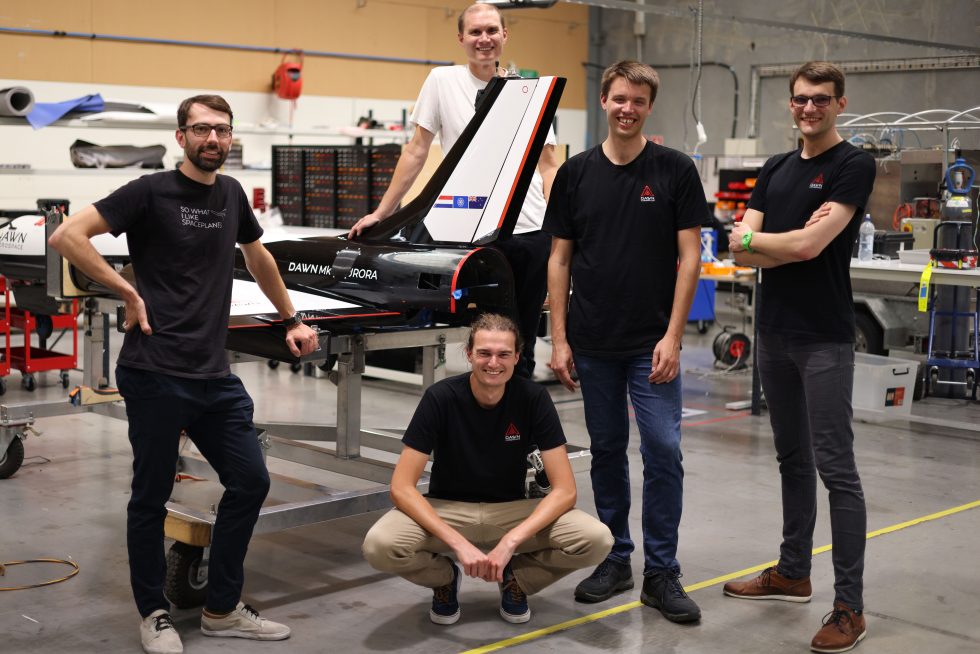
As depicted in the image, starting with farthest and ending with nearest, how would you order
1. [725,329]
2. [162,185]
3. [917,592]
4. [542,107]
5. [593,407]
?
[725,329]
[542,107]
[917,592]
[593,407]
[162,185]

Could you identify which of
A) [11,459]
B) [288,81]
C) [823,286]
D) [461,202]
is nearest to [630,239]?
[823,286]

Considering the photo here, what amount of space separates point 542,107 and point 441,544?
75.9 inches

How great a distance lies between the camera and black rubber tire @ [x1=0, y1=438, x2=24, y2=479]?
5953 mm

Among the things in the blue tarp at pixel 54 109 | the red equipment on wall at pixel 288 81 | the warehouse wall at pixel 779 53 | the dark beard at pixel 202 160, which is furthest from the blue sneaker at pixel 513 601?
the red equipment on wall at pixel 288 81

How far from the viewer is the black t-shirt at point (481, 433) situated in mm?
3848

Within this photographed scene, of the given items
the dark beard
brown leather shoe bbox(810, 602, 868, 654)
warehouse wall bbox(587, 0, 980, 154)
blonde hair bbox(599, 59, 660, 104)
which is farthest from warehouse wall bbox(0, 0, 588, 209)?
brown leather shoe bbox(810, 602, 868, 654)

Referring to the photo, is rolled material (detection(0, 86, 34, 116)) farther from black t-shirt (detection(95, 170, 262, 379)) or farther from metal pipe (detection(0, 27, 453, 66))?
metal pipe (detection(0, 27, 453, 66))

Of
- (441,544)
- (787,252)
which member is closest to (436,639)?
(441,544)

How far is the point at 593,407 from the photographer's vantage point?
4082mm

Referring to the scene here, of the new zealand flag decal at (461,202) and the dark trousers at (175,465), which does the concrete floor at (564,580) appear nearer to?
the dark trousers at (175,465)

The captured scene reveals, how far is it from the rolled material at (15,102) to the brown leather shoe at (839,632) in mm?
6699

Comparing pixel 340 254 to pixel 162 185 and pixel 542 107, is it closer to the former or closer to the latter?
pixel 542 107

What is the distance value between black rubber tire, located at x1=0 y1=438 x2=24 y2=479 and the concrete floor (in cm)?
11

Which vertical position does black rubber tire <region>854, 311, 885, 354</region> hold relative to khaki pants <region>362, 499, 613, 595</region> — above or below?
above
